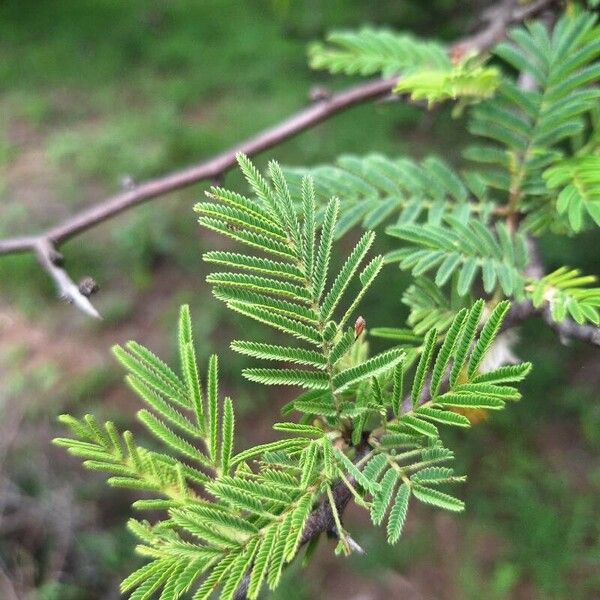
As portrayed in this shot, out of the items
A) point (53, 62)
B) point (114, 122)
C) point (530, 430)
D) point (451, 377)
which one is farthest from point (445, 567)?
point (53, 62)

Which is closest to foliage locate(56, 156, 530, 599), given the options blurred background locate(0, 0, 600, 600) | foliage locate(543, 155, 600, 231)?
foliage locate(543, 155, 600, 231)

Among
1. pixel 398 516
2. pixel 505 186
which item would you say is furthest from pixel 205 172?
pixel 398 516

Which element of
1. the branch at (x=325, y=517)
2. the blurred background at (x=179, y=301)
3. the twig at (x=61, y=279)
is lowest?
the blurred background at (x=179, y=301)

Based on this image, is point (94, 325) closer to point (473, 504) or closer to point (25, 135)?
point (25, 135)

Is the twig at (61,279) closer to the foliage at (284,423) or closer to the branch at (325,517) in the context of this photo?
the foliage at (284,423)

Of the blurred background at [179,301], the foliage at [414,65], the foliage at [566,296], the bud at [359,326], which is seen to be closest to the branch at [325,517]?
the bud at [359,326]

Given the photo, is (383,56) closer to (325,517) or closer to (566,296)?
(566,296)
